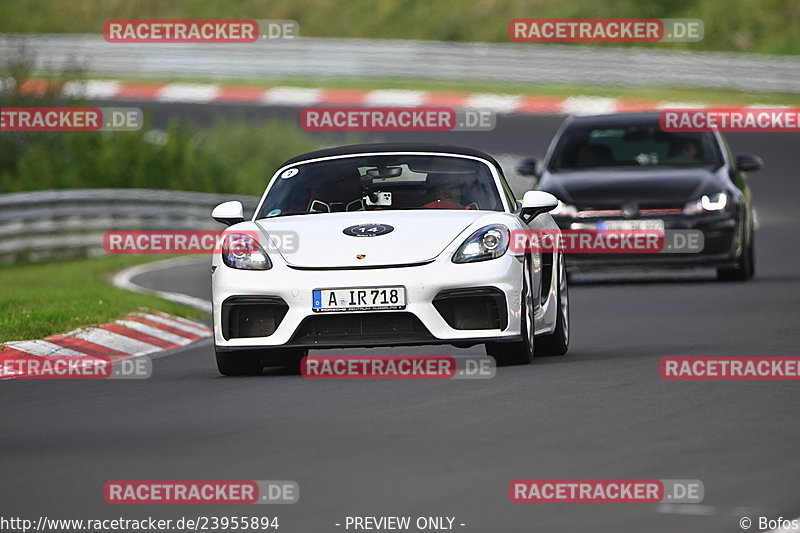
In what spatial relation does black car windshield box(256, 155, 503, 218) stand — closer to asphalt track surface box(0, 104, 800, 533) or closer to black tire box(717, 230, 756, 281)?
asphalt track surface box(0, 104, 800, 533)

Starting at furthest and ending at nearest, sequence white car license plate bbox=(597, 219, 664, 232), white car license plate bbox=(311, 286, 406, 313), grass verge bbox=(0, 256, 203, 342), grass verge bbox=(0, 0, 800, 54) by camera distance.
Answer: grass verge bbox=(0, 0, 800, 54), white car license plate bbox=(597, 219, 664, 232), grass verge bbox=(0, 256, 203, 342), white car license plate bbox=(311, 286, 406, 313)

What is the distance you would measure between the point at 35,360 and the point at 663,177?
25.2 ft

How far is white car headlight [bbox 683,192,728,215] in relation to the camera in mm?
17828

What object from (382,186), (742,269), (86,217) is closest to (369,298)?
(382,186)

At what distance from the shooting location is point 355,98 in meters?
39.7

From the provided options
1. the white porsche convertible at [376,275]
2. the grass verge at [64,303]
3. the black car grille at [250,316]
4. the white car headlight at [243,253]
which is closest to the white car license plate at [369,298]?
the white porsche convertible at [376,275]

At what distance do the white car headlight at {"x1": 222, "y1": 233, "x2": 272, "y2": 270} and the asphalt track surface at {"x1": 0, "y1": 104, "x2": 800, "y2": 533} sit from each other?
25.1 inches

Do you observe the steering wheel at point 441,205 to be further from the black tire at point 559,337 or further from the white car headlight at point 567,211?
the white car headlight at point 567,211

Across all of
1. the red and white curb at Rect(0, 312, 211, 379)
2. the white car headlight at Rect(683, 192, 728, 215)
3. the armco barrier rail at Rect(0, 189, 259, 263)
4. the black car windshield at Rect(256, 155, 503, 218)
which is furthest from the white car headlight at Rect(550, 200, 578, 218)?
the armco barrier rail at Rect(0, 189, 259, 263)

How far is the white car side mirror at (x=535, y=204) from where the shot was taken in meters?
11.4

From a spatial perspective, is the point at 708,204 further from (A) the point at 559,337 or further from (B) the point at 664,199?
(A) the point at 559,337

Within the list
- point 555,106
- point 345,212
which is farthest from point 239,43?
point 345,212

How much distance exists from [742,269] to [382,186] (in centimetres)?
740

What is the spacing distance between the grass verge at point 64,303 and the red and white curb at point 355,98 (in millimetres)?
13030
